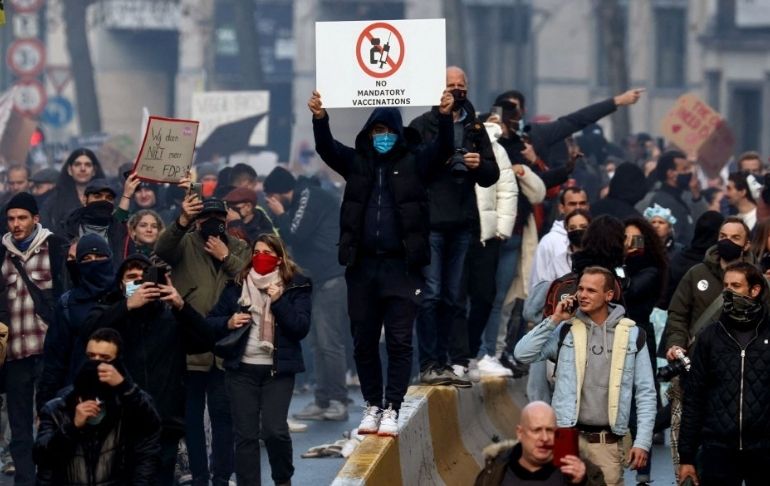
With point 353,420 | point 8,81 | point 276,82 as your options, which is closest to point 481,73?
point 276,82

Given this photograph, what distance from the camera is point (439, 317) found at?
40.0 feet

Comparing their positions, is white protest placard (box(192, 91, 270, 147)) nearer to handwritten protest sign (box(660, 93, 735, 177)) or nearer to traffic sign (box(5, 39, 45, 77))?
traffic sign (box(5, 39, 45, 77))

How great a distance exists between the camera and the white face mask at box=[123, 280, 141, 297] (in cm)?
955

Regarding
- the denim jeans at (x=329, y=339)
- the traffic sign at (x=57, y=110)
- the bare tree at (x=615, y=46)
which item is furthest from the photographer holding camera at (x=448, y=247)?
the bare tree at (x=615, y=46)

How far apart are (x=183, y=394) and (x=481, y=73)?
4345cm

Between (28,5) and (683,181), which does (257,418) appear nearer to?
(683,181)

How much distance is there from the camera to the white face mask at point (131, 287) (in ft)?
31.3

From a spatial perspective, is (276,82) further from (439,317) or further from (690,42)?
(439,317)

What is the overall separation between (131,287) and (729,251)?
353 centimetres

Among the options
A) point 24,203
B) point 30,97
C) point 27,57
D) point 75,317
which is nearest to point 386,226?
point 75,317

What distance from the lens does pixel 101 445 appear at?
8.77m

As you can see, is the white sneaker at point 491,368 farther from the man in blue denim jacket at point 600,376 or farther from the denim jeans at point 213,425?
the man in blue denim jacket at point 600,376

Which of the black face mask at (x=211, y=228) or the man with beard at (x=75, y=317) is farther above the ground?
the black face mask at (x=211, y=228)

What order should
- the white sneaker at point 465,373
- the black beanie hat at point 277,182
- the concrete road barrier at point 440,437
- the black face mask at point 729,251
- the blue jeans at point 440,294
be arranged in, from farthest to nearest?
the black beanie hat at point 277,182 < the white sneaker at point 465,373 < the blue jeans at point 440,294 < the black face mask at point 729,251 < the concrete road barrier at point 440,437
